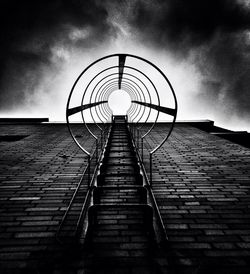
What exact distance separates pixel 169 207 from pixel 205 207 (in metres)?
0.45

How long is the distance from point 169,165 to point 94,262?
3263 mm

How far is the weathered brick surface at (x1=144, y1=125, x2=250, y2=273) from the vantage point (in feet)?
7.23

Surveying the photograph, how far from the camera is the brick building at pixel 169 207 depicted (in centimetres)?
218

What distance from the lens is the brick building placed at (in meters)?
2.18

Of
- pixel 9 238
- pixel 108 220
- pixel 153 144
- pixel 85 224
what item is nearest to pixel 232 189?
pixel 108 220

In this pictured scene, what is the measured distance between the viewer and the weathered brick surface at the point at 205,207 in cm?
221

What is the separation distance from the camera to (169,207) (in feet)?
10.5

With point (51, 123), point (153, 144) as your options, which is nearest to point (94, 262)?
point (153, 144)

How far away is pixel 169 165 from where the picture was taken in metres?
5.13

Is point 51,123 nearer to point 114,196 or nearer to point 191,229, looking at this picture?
point 114,196

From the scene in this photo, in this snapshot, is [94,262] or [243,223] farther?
[243,223]

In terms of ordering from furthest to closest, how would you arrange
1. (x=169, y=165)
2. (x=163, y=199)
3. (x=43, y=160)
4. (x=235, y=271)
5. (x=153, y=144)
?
(x=153, y=144), (x=43, y=160), (x=169, y=165), (x=163, y=199), (x=235, y=271)

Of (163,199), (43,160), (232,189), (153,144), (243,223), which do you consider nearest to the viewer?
(243,223)

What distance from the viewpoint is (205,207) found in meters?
3.19
